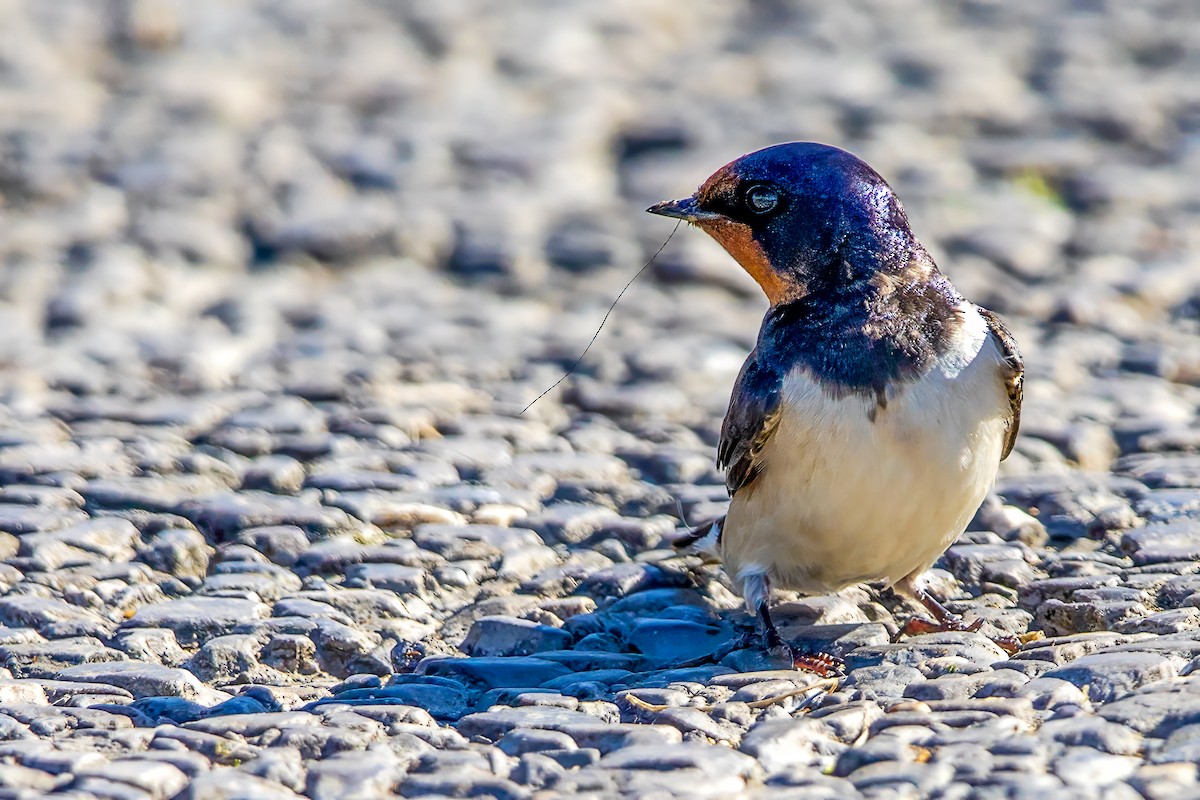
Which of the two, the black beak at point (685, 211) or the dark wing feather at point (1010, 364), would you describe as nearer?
the dark wing feather at point (1010, 364)

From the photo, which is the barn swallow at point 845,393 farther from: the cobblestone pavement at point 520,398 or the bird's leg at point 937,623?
the cobblestone pavement at point 520,398

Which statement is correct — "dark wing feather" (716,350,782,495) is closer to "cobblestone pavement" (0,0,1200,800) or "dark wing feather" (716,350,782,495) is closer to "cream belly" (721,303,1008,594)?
"cream belly" (721,303,1008,594)

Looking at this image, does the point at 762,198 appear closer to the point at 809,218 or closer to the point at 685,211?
the point at 809,218

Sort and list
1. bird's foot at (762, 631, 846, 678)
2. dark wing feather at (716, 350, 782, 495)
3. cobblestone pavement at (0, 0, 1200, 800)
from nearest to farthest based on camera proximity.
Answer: cobblestone pavement at (0, 0, 1200, 800)
bird's foot at (762, 631, 846, 678)
dark wing feather at (716, 350, 782, 495)

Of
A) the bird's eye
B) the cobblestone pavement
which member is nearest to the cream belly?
the cobblestone pavement

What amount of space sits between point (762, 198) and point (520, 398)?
2.60m

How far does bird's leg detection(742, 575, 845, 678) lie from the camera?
4762mm

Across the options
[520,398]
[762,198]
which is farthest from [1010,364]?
[520,398]

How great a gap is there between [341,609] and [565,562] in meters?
0.87

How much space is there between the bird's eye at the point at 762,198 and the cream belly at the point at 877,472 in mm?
577

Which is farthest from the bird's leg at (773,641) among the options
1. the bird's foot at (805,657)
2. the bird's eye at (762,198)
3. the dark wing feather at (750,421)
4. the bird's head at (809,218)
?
the bird's eye at (762,198)

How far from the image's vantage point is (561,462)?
673cm

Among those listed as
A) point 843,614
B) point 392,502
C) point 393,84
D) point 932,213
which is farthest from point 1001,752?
point 393,84

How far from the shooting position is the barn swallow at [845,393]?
15.7ft
